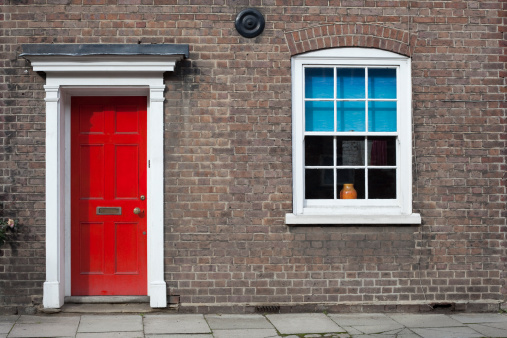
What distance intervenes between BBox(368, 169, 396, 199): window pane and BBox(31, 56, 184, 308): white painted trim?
8.14 ft

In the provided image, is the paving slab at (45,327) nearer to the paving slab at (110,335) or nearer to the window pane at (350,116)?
the paving slab at (110,335)

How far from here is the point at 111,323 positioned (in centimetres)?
739

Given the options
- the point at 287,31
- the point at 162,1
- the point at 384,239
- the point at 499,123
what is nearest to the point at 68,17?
the point at 162,1

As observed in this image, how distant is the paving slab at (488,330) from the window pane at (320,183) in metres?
2.15

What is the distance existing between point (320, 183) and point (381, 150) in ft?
2.74

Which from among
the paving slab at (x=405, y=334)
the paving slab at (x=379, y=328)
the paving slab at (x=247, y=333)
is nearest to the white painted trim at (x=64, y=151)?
the paving slab at (x=247, y=333)

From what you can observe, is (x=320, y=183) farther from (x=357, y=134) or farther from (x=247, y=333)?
(x=247, y=333)

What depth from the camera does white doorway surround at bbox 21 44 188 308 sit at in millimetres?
7742

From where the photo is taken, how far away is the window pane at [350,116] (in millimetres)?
8211

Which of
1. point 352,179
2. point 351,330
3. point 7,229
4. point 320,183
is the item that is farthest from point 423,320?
point 7,229

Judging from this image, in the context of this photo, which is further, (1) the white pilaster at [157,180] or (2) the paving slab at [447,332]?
(1) the white pilaster at [157,180]

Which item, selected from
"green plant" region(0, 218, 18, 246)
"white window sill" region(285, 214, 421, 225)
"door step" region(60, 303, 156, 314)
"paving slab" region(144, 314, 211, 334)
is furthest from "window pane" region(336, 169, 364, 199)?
"green plant" region(0, 218, 18, 246)

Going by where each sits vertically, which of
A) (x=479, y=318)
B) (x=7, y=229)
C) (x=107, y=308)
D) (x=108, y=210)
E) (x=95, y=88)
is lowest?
(x=479, y=318)

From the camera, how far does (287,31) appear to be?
8031 mm
